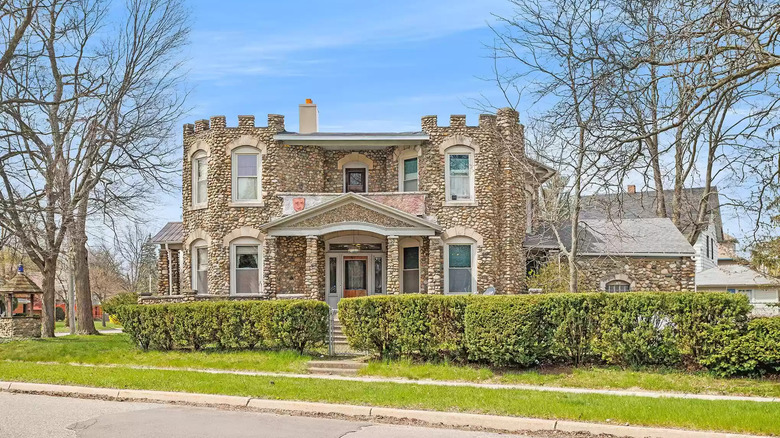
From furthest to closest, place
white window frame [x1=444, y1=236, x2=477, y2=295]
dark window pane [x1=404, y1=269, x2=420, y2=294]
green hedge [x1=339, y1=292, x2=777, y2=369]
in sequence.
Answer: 1. dark window pane [x1=404, y1=269, x2=420, y2=294]
2. white window frame [x1=444, y1=236, x2=477, y2=295]
3. green hedge [x1=339, y1=292, x2=777, y2=369]

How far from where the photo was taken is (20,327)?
2741 centimetres

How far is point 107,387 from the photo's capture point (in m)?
14.4

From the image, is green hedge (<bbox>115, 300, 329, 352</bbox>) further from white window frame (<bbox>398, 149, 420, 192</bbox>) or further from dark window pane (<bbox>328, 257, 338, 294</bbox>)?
white window frame (<bbox>398, 149, 420, 192</bbox>)

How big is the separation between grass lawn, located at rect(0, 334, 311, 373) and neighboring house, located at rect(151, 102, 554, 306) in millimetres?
4997

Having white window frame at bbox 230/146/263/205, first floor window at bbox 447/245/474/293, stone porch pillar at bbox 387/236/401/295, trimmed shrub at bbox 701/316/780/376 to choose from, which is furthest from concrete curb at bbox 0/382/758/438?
first floor window at bbox 447/245/474/293

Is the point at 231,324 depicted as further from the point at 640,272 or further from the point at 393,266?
the point at 640,272

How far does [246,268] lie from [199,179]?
3920 mm

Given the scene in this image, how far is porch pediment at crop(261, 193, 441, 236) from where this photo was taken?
26797 millimetres

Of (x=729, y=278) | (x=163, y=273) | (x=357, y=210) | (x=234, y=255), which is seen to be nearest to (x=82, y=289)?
(x=163, y=273)

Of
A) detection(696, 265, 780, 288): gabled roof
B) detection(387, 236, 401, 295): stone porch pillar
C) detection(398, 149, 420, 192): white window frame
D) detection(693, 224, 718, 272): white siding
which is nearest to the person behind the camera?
detection(387, 236, 401, 295): stone porch pillar

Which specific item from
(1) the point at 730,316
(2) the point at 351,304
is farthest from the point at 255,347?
(1) the point at 730,316

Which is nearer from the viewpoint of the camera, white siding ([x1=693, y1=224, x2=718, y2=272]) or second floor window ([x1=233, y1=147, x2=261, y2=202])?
second floor window ([x1=233, y1=147, x2=261, y2=202])

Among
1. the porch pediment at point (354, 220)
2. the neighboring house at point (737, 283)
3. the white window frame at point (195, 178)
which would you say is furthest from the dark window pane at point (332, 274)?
the neighboring house at point (737, 283)

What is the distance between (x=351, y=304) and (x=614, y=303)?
5769 millimetres
